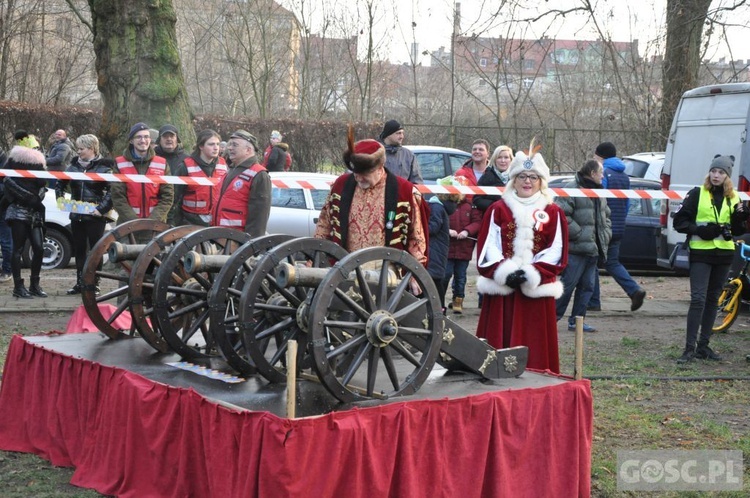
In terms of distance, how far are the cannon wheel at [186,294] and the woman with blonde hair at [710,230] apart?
4195 millimetres

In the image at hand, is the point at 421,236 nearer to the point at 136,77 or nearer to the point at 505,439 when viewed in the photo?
the point at 505,439

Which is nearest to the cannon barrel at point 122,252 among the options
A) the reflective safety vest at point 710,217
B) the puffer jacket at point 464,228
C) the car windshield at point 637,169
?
the reflective safety vest at point 710,217

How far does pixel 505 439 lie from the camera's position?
4992mm

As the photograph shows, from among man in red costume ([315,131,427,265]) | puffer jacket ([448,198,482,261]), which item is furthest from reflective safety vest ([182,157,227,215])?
man in red costume ([315,131,427,265])

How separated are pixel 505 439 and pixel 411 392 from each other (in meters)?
0.54

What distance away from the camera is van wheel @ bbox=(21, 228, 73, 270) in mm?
13484

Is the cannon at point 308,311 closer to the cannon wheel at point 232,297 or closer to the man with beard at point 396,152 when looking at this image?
the cannon wheel at point 232,297

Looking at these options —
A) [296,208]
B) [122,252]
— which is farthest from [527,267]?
[296,208]

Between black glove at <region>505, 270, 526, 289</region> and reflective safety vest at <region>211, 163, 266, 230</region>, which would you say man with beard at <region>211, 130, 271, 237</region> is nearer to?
reflective safety vest at <region>211, 163, 266, 230</region>

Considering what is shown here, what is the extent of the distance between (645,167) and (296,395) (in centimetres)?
1336

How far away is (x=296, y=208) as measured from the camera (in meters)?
14.1

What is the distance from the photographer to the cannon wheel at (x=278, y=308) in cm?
489

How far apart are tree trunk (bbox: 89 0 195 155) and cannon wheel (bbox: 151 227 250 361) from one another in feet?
18.5

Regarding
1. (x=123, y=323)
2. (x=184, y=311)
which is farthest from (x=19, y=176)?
(x=184, y=311)
